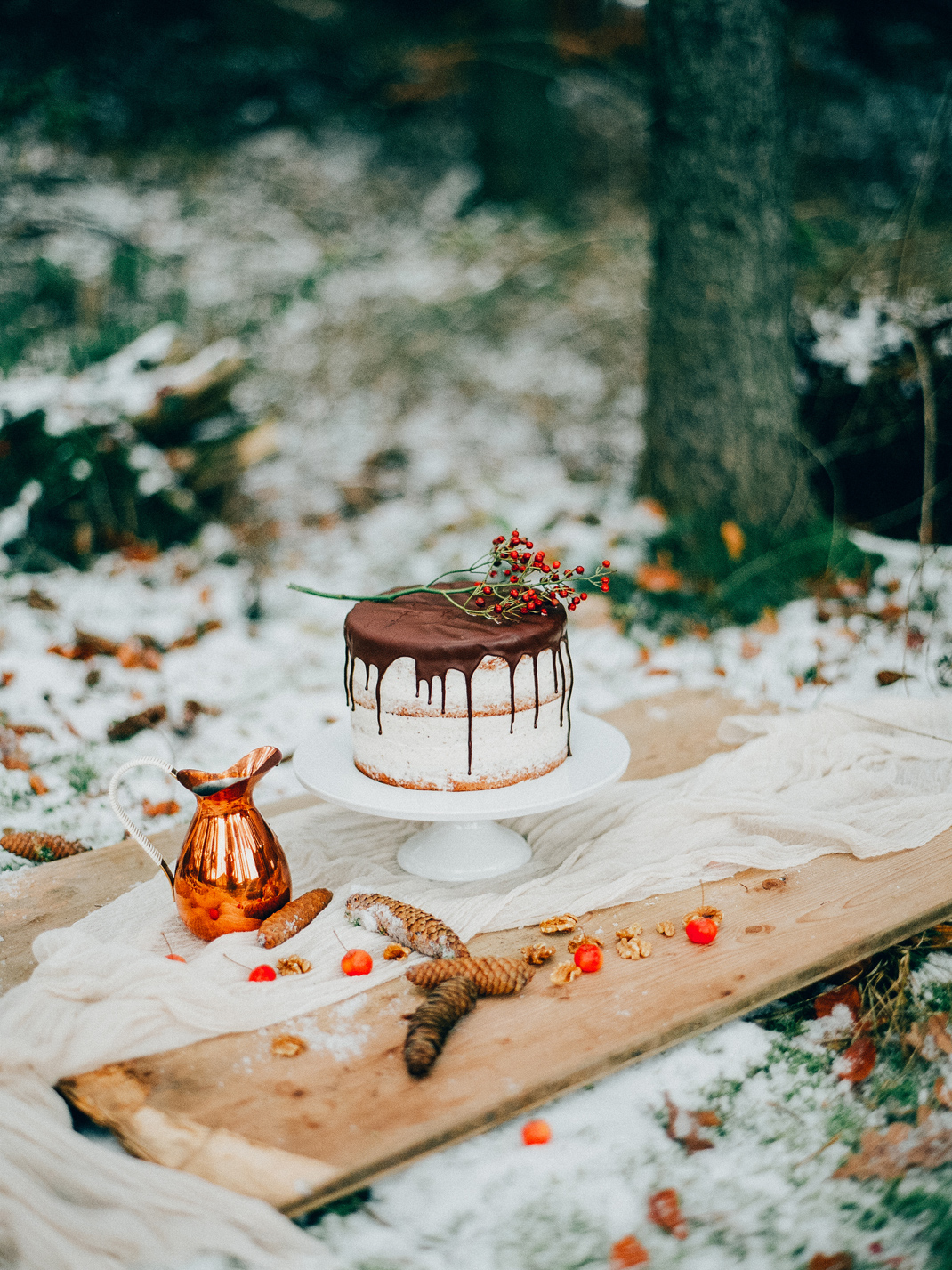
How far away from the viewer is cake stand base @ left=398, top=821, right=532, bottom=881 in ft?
7.49

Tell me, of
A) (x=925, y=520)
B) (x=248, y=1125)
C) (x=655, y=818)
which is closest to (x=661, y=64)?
(x=925, y=520)

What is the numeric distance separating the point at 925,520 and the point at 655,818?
100 inches

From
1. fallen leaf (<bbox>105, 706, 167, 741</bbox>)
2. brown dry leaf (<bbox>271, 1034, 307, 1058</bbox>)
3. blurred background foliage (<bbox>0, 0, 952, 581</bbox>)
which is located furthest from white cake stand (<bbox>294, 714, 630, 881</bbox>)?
blurred background foliage (<bbox>0, 0, 952, 581</bbox>)

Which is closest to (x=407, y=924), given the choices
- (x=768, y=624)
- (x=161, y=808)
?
(x=161, y=808)

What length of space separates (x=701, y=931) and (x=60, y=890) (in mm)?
1464

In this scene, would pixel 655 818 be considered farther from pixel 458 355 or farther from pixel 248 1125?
pixel 458 355

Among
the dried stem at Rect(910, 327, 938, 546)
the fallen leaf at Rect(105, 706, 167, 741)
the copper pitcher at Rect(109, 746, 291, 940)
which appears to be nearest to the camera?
the copper pitcher at Rect(109, 746, 291, 940)

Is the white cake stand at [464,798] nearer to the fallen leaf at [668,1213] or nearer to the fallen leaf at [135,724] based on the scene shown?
the fallen leaf at [668,1213]

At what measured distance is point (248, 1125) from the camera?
1.56m

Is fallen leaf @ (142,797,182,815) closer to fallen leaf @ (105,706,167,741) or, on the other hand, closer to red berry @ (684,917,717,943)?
fallen leaf @ (105,706,167,741)

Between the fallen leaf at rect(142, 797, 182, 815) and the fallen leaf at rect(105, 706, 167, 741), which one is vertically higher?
the fallen leaf at rect(105, 706, 167, 741)

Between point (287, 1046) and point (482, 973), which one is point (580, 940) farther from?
point (287, 1046)

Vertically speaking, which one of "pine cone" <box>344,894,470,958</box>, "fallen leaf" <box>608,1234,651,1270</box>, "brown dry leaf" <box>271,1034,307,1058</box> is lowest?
"fallen leaf" <box>608,1234,651,1270</box>

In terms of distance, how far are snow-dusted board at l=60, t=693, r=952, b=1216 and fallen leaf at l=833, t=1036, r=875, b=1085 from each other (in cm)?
18
